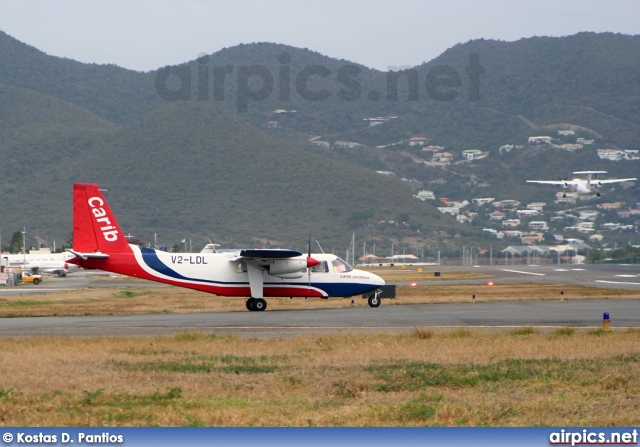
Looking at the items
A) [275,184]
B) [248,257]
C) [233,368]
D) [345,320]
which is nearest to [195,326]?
[345,320]

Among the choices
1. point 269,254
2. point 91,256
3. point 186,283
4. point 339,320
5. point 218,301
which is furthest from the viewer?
point 218,301

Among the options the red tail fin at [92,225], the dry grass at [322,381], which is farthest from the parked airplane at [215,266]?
the dry grass at [322,381]

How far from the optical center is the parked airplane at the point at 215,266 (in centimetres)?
3525

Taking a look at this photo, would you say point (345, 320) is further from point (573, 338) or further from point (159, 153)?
point (159, 153)

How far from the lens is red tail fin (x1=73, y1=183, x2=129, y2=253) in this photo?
35.2m

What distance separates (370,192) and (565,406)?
584 ft

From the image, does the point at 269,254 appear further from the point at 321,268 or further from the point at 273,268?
the point at 321,268

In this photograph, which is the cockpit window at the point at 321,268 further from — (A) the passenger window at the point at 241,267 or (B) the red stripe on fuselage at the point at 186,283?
(A) the passenger window at the point at 241,267

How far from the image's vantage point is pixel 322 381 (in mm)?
16016

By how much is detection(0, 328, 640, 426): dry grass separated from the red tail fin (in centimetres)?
1278

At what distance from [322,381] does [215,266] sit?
68.5ft

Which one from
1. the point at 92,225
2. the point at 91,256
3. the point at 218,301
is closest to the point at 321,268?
the point at 218,301

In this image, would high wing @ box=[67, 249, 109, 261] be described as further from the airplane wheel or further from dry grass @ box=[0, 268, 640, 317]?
the airplane wheel

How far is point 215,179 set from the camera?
191250 millimetres
